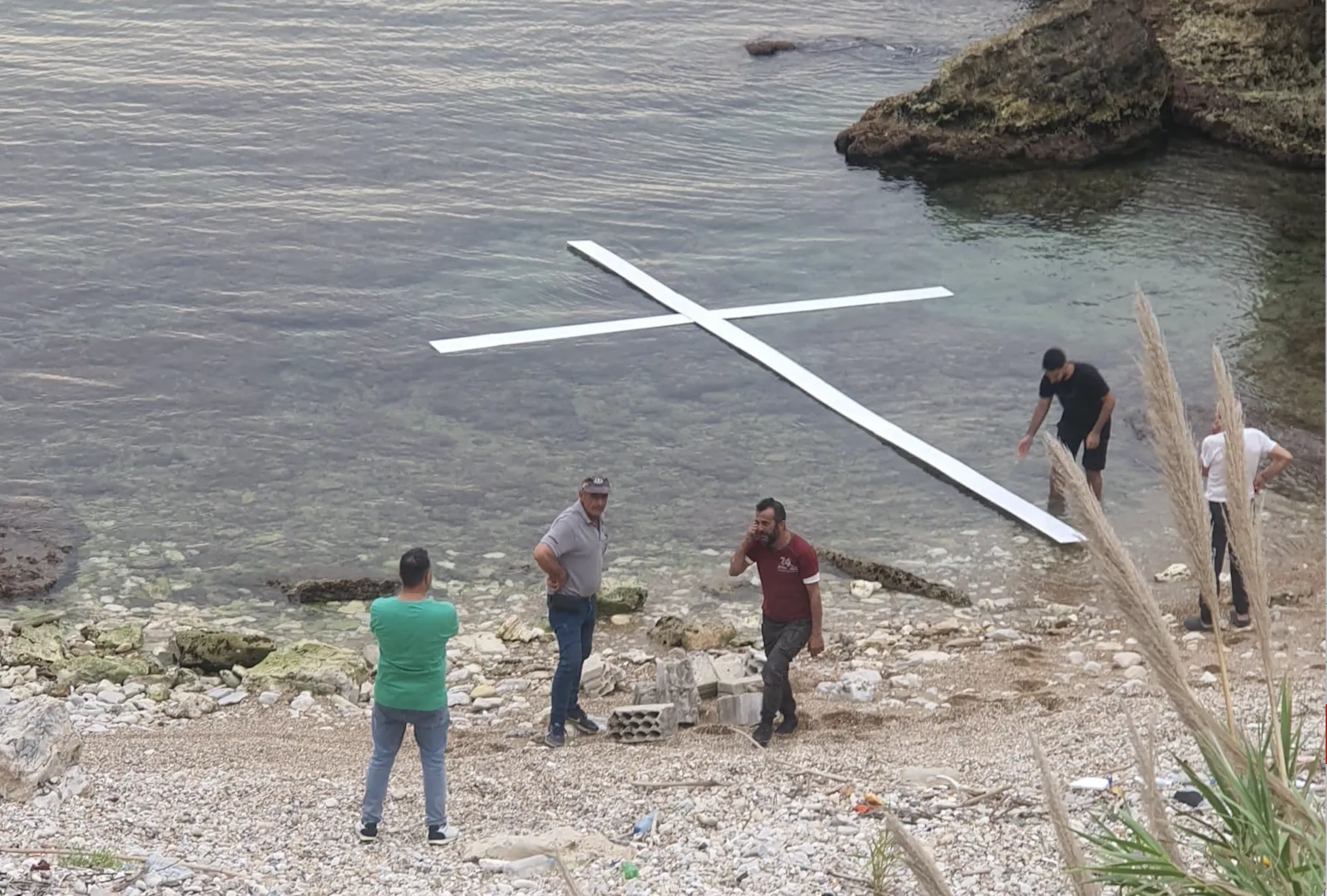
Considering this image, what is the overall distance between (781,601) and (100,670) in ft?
17.1

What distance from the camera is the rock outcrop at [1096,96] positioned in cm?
2730

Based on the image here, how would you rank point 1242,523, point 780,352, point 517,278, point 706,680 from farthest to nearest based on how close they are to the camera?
point 517,278 < point 780,352 < point 706,680 < point 1242,523

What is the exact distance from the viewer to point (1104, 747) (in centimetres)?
938

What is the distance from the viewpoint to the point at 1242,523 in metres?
3.15

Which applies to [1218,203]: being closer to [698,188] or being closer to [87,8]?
[698,188]

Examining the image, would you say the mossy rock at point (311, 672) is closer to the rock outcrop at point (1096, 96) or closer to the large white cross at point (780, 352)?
the large white cross at point (780, 352)

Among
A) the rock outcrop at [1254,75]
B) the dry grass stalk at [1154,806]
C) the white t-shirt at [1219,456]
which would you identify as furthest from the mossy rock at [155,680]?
the rock outcrop at [1254,75]

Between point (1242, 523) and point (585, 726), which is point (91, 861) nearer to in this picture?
point (585, 726)

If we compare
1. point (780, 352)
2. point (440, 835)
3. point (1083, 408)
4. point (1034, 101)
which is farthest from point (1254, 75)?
point (440, 835)

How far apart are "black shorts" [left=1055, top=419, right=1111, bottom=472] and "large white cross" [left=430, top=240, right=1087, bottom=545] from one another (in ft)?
2.63

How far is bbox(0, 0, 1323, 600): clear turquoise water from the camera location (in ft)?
52.9

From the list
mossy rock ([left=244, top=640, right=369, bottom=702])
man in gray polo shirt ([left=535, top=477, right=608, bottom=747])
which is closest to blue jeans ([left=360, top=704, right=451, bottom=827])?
man in gray polo shirt ([left=535, top=477, right=608, bottom=747])

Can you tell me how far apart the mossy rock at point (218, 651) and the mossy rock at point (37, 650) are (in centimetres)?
89

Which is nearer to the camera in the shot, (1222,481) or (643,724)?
(643,724)
